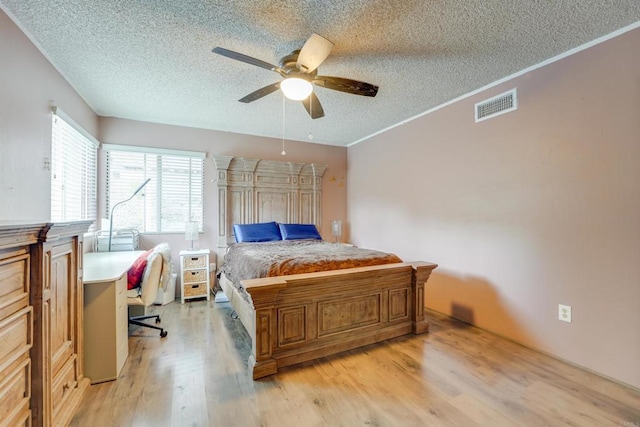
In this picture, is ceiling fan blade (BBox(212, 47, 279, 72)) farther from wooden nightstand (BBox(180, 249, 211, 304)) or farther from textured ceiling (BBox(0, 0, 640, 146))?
wooden nightstand (BBox(180, 249, 211, 304))

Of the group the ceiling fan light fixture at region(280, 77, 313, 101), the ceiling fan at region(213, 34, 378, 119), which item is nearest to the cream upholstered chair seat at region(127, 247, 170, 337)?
the ceiling fan at region(213, 34, 378, 119)

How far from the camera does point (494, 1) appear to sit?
1702mm

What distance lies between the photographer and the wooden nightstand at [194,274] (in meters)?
3.67

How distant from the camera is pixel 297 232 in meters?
4.34

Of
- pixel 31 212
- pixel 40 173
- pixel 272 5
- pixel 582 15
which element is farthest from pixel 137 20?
pixel 582 15

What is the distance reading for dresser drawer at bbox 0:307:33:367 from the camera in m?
1.02

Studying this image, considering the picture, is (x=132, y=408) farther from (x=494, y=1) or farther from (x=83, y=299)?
(x=494, y=1)

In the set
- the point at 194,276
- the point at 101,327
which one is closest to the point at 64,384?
the point at 101,327

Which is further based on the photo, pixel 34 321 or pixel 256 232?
pixel 256 232

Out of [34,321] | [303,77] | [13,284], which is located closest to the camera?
[13,284]

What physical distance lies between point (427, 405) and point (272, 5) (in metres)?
2.73

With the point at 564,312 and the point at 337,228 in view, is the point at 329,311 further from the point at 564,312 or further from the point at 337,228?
the point at 337,228

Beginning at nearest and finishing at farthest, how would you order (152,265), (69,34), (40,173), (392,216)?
1. (69,34)
2. (40,173)
3. (152,265)
4. (392,216)

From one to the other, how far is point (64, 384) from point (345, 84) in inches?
108
